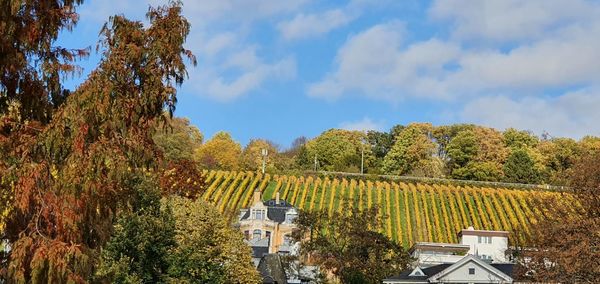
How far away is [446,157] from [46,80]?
364 ft

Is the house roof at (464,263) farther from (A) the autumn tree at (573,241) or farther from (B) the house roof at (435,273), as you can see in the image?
(A) the autumn tree at (573,241)

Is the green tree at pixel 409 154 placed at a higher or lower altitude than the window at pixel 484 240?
higher

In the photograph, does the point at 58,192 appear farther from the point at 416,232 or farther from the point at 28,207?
the point at 416,232

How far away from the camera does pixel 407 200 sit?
79938 millimetres

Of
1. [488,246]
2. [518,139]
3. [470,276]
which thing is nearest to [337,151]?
[518,139]

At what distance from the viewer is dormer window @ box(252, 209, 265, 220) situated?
64.3m

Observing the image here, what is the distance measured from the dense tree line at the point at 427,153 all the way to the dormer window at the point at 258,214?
3639 centimetres

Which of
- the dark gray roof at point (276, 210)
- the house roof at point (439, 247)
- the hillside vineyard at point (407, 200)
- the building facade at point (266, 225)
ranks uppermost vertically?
the hillside vineyard at point (407, 200)

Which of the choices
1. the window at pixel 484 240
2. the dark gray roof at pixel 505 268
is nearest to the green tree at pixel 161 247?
the dark gray roof at pixel 505 268

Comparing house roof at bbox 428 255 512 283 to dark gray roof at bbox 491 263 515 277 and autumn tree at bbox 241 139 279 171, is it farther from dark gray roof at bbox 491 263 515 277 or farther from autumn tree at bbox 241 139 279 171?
autumn tree at bbox 241 139 279 171

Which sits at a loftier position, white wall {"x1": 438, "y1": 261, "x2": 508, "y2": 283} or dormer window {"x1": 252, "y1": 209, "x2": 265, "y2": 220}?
dormer window {"x1": 252, "y1": 209, "x2": 265, "y2": 220}

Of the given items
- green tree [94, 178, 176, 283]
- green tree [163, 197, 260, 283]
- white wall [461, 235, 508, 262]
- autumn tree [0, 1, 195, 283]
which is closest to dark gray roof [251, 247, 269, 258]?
white wall [461, 235, 508, 262]

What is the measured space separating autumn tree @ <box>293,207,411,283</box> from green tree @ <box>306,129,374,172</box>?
69196 mm

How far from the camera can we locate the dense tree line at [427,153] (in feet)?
347
